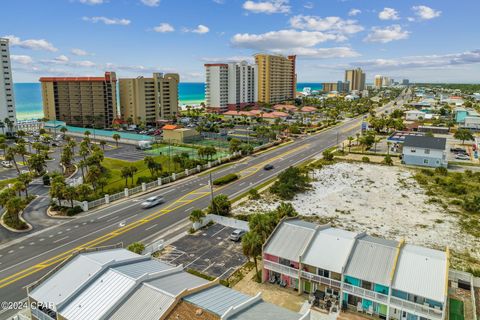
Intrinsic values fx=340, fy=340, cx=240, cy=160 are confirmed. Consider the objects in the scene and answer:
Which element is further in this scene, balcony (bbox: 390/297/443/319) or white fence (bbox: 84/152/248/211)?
white fence (bbox: 84/152/248/211)

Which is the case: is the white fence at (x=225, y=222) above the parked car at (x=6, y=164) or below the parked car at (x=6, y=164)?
below

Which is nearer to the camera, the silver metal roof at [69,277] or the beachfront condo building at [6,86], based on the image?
the silver metal roof at [69,277]

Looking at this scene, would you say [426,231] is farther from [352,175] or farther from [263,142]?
[263,142]

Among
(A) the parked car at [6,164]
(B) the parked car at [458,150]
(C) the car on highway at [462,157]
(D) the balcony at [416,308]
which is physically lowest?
(D) the balcony at [416,308]

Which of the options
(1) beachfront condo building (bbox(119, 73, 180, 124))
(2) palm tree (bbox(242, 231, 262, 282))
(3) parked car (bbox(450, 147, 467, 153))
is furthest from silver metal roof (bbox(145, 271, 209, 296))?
(1) beachfront condo building (bbox(119, 73, 180, 124))

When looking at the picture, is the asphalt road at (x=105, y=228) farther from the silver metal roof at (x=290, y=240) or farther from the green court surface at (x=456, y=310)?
the green court surface at (x=456, y=310)

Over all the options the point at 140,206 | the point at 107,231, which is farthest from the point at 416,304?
the point at 140,206

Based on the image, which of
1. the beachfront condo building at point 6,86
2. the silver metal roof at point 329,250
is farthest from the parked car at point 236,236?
the beachfront condo building at point 6,86

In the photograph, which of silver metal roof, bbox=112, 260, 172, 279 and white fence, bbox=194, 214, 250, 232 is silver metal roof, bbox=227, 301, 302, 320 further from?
white fence, bbox=194, 214, 250, 232

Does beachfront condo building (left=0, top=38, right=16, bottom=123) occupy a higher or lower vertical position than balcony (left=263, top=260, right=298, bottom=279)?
higher
